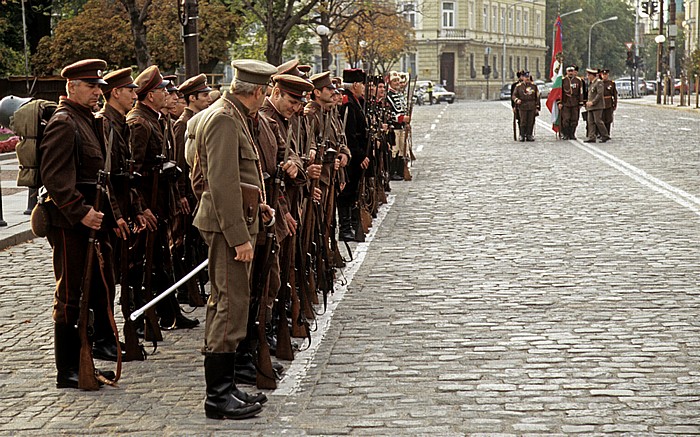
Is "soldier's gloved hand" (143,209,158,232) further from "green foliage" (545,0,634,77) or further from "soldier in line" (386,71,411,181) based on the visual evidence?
"green foliage" (545,0,634,77)

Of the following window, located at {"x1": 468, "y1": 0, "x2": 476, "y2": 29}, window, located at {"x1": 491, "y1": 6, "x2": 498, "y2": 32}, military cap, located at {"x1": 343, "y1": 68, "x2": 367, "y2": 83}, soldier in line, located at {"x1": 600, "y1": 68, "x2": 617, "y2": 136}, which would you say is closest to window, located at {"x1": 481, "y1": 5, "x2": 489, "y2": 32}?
window, located at {"x1": 491, "y1": 6, "x2": 498, "y2": 32}

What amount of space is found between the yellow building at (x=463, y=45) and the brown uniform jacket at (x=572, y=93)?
2556 inches

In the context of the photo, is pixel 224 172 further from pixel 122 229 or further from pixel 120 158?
pixel 120 158

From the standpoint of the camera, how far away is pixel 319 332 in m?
8.20

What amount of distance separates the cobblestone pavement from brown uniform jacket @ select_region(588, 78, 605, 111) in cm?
1409

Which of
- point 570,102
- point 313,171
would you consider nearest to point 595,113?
point 570,102

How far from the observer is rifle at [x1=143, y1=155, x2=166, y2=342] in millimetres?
7850

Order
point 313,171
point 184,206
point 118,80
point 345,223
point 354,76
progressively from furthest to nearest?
point 354,76 < point 345,223 < point 184,206 < point 313,171 < point 118,80

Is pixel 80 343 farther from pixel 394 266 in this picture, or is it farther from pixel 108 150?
pixel 394 266

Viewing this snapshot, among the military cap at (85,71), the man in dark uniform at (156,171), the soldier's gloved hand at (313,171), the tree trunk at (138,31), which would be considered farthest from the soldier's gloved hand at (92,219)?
the tree trunk at (138,31)

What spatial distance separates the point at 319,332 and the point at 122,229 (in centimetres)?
174

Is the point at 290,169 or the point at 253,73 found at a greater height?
the point at 253,73

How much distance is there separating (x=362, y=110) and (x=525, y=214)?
8.85 ft

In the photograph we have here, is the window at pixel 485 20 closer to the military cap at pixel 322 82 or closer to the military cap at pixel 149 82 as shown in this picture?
the military cap at pixel 322 82
